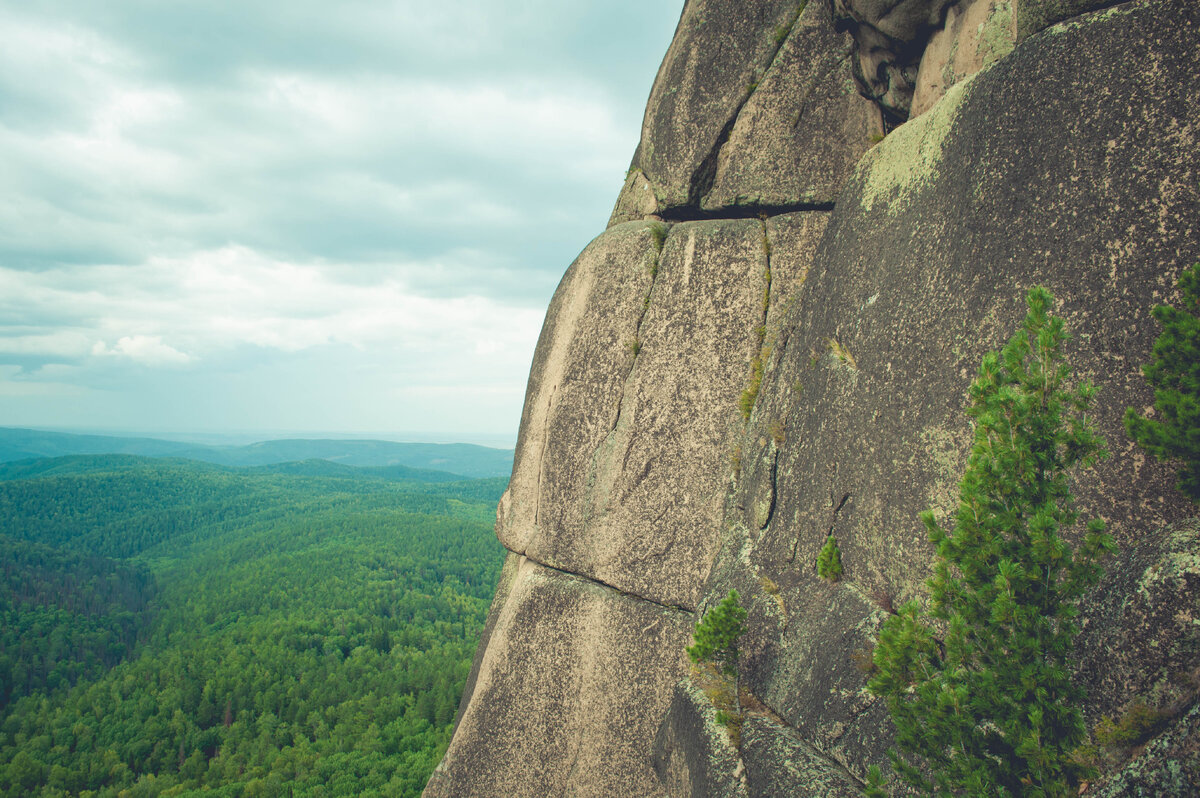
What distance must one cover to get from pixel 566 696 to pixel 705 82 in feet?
36.5

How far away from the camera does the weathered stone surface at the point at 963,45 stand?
7.19 metres

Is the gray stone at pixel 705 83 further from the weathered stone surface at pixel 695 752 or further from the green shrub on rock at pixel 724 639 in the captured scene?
the weathered stone surface at pixel 695 752

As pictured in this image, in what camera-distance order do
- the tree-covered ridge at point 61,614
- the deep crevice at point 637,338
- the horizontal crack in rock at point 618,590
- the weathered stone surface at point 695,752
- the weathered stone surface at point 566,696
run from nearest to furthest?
1. the weathered stone surface at point 695,752
2. the weathered stone surface at point 566,696
3. the horizontal crack in rock at point 618,590
4. the deep crevice at point 637,338
5. the tree-covered ridge at point 61,614

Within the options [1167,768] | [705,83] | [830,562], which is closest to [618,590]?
[830,562]

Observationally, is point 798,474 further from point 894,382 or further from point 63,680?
point 63,680

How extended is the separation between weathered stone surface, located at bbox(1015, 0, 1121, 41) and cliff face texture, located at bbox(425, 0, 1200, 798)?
3 cm

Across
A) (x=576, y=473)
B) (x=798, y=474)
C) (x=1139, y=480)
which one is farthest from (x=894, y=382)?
(x=576, y=473)

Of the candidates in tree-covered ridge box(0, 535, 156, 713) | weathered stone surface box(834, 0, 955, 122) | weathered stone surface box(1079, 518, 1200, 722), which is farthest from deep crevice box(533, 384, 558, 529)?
tree-covered ridge box(0, 535, 156, 713)

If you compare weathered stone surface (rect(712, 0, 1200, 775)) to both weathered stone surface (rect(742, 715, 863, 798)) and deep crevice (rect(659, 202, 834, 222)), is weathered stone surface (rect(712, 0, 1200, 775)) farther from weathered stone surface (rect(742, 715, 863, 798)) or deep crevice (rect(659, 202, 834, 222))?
deep crevice (rect(659, 202, 834, 222))

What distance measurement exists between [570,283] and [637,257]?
5.35 feet

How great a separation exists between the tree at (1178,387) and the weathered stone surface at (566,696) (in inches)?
271

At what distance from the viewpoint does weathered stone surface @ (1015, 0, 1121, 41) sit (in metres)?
6.19

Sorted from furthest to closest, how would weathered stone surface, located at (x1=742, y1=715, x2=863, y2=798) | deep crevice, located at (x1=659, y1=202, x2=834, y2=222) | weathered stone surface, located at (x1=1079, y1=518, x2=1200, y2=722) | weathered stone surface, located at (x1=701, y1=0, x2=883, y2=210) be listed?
deep crevice, located at (x1=659, y1=202, x2=834, y2=222) → weathered stone surface, located at (x1=701, y1=0, x2=883, y2=210) → weathered stone surface, located at (x1=742, y1=715, x2=863, y2=798) → weathered stone surface, located at (x1=1079, y1=518, x2=1200, y2=722)

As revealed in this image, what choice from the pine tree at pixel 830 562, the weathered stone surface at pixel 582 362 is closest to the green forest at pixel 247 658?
the weathered stone surface at pixel 582 362
